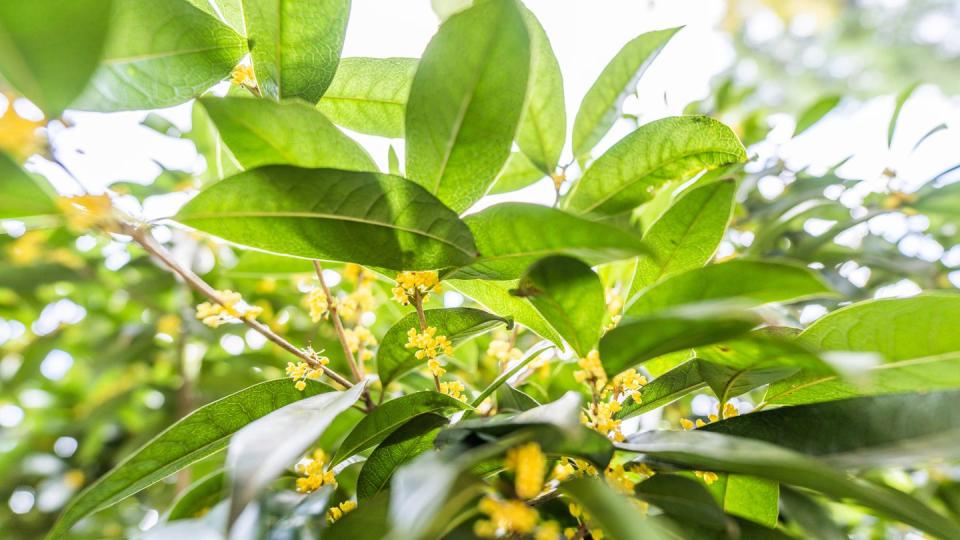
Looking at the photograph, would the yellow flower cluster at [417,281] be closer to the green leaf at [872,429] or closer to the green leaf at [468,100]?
the green leaf at [468,100]

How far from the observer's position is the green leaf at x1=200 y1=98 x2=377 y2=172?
0.57 m

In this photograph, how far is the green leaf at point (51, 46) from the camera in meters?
0.52

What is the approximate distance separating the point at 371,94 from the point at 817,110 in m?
1.06

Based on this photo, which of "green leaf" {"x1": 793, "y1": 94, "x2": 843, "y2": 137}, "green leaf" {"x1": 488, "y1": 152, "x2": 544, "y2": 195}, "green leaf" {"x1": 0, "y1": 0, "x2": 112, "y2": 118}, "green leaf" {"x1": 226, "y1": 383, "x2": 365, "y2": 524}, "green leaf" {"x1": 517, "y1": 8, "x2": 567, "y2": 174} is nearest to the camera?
"green leaf" {"x1": 226, "y1": 383, "x2": 365, "y2": 524}

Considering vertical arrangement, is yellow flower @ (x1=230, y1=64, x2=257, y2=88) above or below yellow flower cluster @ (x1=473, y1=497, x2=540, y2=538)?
above

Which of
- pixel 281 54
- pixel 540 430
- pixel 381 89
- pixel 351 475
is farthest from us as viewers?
pixel 351 475

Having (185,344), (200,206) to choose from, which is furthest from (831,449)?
(185,344)

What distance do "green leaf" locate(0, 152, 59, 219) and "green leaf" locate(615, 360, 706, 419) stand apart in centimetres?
59

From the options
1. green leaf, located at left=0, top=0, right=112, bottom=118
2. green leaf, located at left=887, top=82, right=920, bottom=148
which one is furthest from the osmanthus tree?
green leaf, located at left=887, top=82, right=920, bottom=148

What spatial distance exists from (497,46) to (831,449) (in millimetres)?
456

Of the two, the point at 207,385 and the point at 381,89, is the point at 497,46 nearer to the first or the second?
the point at 381,89

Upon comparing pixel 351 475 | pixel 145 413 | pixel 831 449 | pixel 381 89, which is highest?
pixel 381 89

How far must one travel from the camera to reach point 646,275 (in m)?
0.76

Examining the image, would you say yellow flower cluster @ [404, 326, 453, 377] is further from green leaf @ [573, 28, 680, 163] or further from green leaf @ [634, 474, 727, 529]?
green leaf @ [573, 28, 680, 163]
